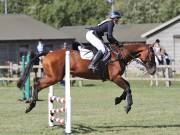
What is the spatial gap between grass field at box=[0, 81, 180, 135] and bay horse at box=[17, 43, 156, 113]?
66 cm

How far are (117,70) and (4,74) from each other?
2425 cm

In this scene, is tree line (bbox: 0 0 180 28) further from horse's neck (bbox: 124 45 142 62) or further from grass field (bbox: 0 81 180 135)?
horse's neck (bbox: 124 45 142 62)

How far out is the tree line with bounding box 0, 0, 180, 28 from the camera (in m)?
77.2

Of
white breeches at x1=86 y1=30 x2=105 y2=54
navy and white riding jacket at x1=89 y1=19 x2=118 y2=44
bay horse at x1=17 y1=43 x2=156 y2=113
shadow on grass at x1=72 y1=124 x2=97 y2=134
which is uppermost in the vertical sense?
navy and white riding jacket at x1=89 y1=19 x2=118 y2=44

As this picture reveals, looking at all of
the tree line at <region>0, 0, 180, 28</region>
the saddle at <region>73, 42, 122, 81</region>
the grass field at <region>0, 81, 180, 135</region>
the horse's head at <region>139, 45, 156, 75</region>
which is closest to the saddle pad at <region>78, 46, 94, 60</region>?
the saddle at <region>73, 42, 122, 81</region>

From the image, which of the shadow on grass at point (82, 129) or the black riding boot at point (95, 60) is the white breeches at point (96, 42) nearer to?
the black riding boot at point (95, 60)

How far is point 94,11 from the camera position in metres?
84.9

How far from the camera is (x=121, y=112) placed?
1664 centimetres

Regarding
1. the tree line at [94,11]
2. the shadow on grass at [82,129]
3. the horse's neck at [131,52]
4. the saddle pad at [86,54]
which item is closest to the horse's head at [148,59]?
the horse's neck at [131,52]

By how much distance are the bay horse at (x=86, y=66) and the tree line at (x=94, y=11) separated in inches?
2447

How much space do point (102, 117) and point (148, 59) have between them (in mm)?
2369

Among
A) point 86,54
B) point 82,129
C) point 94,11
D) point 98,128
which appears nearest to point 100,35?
point 86,54

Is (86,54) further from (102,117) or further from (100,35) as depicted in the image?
(102,117)

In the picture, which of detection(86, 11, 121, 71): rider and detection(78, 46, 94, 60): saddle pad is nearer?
detection(86, 11, 121, 71): rider
